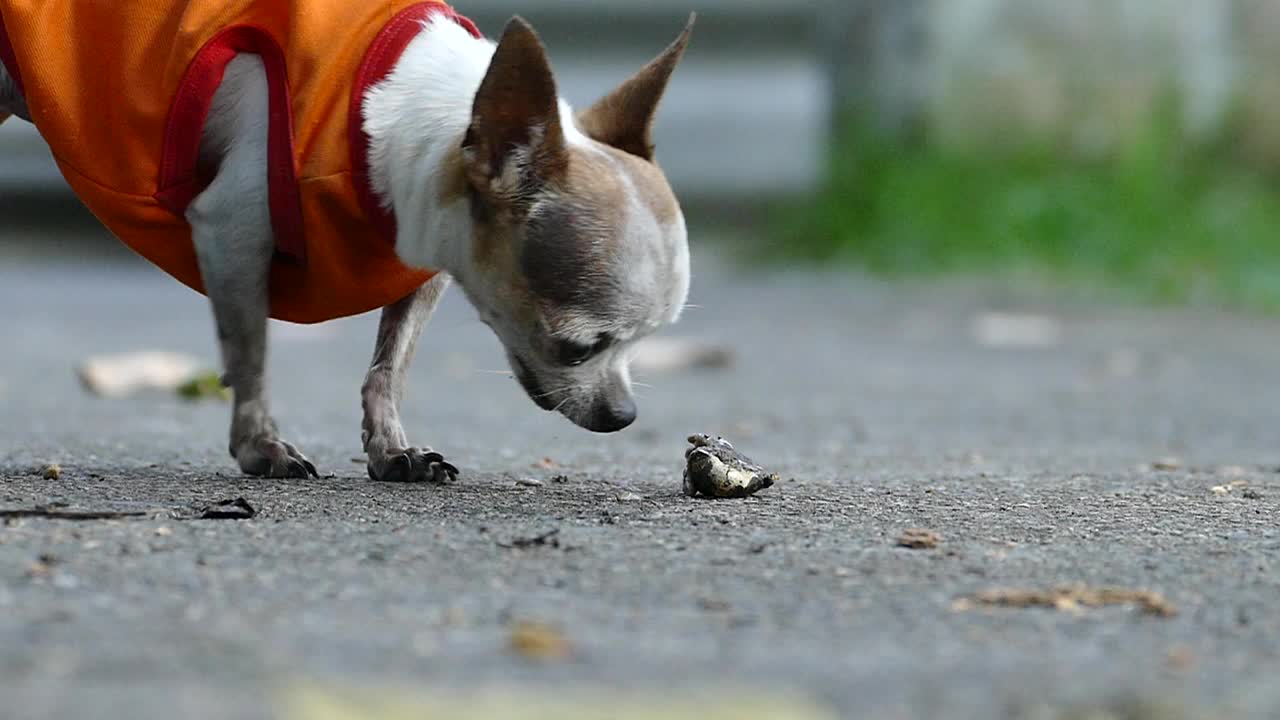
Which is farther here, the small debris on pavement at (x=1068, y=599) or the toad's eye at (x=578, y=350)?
the toad's eye at (x=578, y=350)

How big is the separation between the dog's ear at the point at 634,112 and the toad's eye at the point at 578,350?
0.36m

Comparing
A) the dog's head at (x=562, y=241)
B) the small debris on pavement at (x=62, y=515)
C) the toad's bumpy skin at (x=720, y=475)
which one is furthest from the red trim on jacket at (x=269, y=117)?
the toad's bumpy skin at (x=720, y=475)

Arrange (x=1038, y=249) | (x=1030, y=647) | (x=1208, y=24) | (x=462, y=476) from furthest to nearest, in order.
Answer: (x=1208, y=24), (x=1038, y=249), (x=462, y=476), (x=1030, y=647)

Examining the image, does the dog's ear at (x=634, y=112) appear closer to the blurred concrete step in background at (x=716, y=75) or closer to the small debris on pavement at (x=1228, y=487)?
the small debris on pavement at (x=1228, y=487)

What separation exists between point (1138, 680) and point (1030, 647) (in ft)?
0.50

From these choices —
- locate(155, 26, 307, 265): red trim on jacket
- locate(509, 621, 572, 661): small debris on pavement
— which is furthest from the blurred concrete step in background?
locate(509, 621, 572, 661): small debris on pavement

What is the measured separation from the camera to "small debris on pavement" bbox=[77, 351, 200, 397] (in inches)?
187

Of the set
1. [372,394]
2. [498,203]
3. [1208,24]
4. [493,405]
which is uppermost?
[1208,24]

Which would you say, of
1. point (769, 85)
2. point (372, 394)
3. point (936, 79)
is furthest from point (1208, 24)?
point (372, 394)

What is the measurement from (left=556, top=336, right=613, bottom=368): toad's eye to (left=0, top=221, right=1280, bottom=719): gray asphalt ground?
0.23 meters

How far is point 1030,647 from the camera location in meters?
1.81

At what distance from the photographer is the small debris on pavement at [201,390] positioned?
182 inches

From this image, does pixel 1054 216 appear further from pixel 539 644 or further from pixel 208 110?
pixel 539 644

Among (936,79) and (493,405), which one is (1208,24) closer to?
(936,79)
